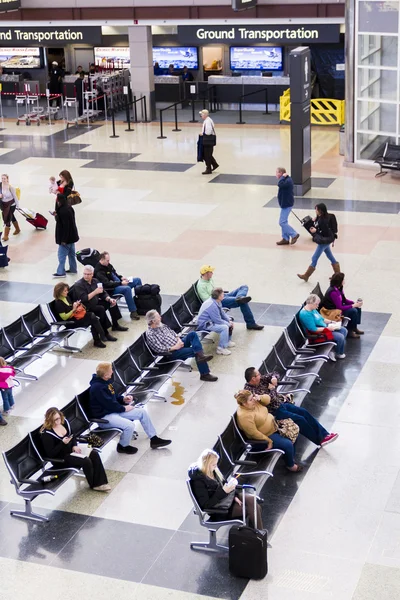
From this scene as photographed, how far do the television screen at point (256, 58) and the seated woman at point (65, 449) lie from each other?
2643cm

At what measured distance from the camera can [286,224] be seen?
60.7 feet

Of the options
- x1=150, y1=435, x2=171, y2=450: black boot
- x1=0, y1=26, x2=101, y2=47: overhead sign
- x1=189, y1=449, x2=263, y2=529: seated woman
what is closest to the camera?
x1=189, y1=449, x2=263, y2=529: seated woman

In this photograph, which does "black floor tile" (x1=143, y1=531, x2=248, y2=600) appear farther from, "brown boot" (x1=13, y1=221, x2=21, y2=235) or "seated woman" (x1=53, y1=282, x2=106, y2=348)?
"brown boot" (x1=13, y1=221, x2=21, y2=235)

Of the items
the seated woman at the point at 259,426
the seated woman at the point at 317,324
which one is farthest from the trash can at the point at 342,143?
the seated woman at the point at 259,426

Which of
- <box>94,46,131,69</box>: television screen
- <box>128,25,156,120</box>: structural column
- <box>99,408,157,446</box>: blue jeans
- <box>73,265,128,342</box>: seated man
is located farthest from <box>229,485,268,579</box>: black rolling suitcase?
<box>94,46,131,69</box>: television screen

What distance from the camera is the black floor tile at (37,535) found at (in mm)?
9375

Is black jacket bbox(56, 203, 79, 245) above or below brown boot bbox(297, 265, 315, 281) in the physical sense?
above

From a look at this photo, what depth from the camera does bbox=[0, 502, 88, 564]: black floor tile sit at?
938cm

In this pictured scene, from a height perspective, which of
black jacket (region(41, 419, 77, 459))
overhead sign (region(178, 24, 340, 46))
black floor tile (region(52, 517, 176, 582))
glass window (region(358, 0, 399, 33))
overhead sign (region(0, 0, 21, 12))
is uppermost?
overhead sign (region(0, 0, 21, 12))

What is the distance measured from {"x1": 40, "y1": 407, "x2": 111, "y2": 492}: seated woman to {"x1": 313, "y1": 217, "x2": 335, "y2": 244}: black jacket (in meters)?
7.19

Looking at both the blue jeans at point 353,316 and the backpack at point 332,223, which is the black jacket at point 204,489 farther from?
the backpack at point 332,223

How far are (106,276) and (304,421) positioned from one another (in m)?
5.41

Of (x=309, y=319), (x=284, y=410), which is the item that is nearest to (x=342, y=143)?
(x=309, y=319)

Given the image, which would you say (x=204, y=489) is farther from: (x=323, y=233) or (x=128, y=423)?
(x=323, y=233)
